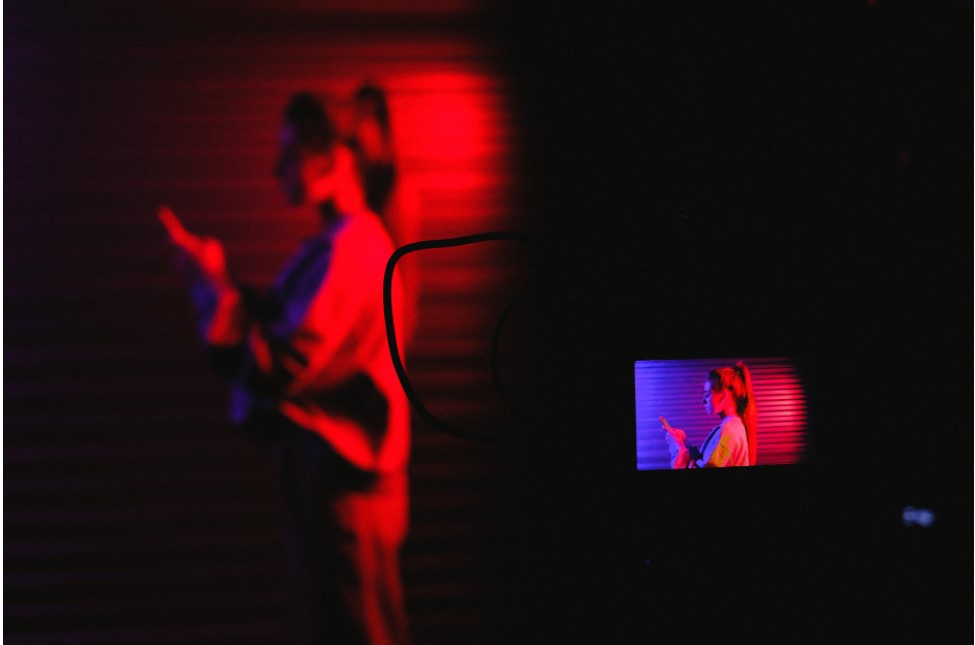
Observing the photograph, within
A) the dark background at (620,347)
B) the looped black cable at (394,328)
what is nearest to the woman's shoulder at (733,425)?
the dark background at (620,347)

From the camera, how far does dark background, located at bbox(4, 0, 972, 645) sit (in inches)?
76.0

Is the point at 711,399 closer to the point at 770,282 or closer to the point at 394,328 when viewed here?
the point at 770,282

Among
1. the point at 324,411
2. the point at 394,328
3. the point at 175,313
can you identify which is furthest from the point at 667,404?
the point at 175,313

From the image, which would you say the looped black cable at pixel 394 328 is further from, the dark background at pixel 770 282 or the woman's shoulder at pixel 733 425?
the woman's shoulder at pixel 733 425

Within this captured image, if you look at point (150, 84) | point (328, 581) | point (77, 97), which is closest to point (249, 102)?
point (150, 84)

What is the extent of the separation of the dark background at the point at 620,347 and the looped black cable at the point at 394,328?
5 centimetres

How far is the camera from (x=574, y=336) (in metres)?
1.97

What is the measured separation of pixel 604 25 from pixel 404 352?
50.3 inches

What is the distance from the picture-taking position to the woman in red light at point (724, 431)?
6.14 feet

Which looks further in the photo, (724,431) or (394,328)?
(394,328)

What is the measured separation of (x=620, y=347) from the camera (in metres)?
1.91

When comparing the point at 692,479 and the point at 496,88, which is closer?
the point at 692,479

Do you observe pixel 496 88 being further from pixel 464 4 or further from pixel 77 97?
pixel 77 97

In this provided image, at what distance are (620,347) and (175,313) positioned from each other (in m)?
1.45
